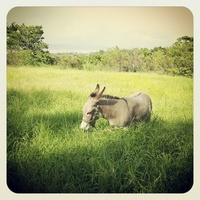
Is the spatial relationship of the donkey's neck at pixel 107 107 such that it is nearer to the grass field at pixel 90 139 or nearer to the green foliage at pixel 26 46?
the grass field at pixel 90 139

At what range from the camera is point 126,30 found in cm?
270

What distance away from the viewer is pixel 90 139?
8.82 ft

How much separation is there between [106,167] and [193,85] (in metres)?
0.91

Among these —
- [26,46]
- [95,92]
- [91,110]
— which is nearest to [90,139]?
[91,110]

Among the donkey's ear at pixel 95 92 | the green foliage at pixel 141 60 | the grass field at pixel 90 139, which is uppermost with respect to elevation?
the green foliage at pixel 141 60

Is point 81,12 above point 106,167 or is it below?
above

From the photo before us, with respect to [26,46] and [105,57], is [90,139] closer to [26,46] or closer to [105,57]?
[105,57]

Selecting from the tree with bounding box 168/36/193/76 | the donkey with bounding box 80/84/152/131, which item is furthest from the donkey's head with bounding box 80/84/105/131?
the tree with bounding box 168/36/193/76

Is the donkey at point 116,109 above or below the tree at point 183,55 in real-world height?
below

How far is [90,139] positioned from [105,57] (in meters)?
0.64

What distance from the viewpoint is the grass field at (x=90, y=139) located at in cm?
262

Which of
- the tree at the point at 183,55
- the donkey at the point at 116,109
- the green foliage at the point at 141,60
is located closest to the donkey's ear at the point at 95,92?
the donkey at the point at 116,109

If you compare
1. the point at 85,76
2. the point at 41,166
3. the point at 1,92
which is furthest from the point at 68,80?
the point at 41,166

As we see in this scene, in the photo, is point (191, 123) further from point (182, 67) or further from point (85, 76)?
point (85, 76)
